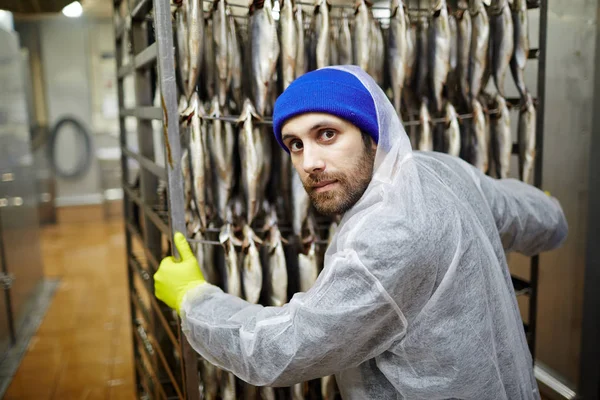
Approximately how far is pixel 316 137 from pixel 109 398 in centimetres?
226

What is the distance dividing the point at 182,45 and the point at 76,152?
6661mm

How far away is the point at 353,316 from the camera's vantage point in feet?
3.50

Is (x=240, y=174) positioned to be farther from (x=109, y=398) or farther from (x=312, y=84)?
(x=109, y=398)

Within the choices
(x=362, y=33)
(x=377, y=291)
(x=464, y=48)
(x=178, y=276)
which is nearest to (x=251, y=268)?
(x=178, y=276)

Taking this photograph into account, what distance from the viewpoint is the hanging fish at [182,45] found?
146 centimetres

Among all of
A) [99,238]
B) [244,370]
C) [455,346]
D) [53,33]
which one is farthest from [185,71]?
[53,33]

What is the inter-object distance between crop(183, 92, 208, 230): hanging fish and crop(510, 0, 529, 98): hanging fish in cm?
110

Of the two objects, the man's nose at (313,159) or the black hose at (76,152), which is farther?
the black hose at (76,152)

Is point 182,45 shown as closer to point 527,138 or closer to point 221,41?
point 221,41

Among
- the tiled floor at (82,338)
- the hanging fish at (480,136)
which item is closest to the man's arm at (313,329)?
the hanging fish at (480,136)

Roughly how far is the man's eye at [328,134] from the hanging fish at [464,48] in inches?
28.9

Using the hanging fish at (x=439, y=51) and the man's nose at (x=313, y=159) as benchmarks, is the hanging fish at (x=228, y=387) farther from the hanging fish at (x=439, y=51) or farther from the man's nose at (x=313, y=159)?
the hanging fish at (x=439, y=51)

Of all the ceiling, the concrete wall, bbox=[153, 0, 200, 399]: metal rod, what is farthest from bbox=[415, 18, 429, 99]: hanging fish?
the concrete wall

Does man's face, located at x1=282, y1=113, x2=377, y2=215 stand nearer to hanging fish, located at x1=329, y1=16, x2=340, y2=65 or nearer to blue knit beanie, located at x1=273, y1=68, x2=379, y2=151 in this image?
blue knit beanie, located at x1=273, y1=68, x2=379, y2=151
